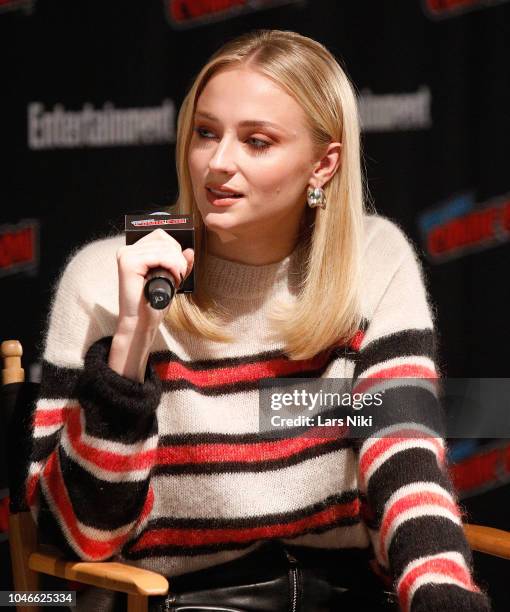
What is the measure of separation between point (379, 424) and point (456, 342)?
92 cm

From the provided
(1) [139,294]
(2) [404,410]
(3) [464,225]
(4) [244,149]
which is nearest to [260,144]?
(4) [244,149]

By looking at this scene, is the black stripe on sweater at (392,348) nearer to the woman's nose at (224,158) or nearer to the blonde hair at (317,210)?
the blonde hair at (317,210)

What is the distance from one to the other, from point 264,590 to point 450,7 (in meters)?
1.57

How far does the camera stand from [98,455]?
1.54 meters

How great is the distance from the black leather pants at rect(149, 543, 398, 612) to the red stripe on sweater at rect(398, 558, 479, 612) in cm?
20

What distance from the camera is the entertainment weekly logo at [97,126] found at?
2.51 m

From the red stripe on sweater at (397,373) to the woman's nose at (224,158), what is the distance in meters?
0.42

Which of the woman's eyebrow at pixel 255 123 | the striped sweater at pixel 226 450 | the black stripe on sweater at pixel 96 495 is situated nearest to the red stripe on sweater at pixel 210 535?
the striped sweater at pixel 226 450

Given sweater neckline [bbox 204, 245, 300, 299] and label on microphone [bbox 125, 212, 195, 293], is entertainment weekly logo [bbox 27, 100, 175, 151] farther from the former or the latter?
label on microphone [bbox 125, 212, 195, 293]

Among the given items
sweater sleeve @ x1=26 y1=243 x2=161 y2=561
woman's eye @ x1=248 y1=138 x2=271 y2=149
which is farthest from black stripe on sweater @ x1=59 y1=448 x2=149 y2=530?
woman's eye @ x1=248 y1=138 x2=271 y2=149

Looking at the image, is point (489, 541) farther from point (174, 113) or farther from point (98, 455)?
point (174, 113)

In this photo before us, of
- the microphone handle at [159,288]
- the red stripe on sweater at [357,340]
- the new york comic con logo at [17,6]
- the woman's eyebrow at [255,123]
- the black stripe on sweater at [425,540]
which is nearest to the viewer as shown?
the microphone handle at [159,288]

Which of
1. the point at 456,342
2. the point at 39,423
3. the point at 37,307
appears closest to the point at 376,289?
the point at 39,423

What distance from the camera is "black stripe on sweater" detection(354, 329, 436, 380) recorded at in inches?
67.8
